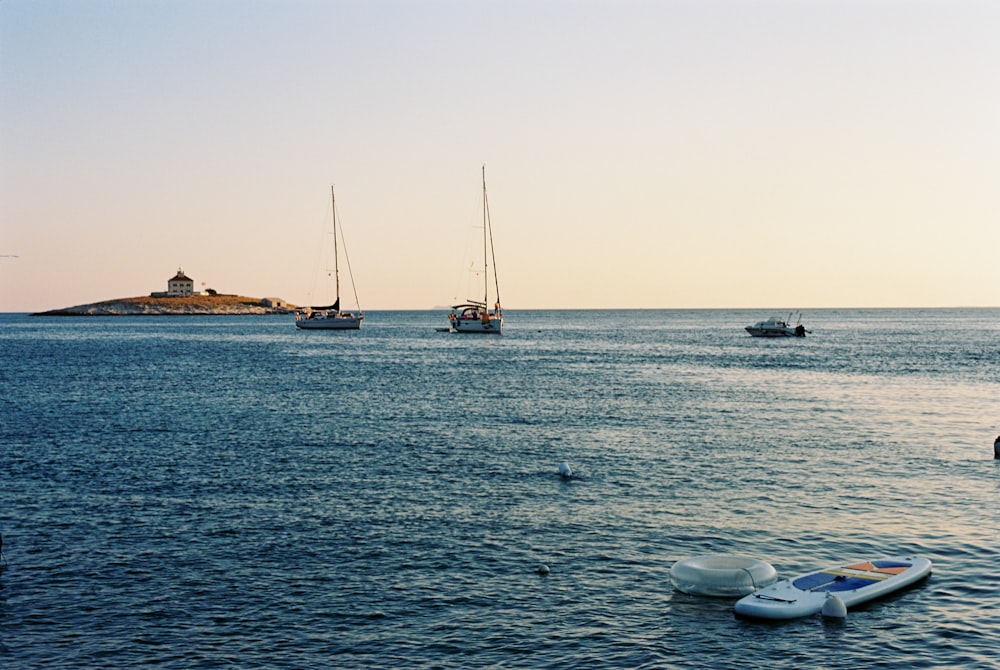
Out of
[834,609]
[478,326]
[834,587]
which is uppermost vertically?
[478,326]

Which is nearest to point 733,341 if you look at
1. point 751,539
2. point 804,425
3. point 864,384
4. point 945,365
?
point 945,365

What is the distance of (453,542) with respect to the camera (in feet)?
87.9

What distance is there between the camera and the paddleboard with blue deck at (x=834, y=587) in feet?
68.5

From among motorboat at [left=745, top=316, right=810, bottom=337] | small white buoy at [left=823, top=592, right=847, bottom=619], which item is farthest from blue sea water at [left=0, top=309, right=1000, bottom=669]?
Answer: motorboat at [left=745, top=316, right=810, bottom=337]

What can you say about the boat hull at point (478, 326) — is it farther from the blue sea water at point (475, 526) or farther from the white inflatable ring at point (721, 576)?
the white inflatable ring at point (721, 576)

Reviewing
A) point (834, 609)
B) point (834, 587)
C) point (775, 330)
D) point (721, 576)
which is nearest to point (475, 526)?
point (721, 576)

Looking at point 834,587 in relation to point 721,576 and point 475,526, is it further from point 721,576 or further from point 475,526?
point 475,526

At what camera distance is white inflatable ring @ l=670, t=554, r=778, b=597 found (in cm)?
2202

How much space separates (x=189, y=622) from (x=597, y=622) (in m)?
9.25

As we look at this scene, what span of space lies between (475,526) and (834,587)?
10998 millimetres

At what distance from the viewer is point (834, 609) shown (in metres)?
20.8

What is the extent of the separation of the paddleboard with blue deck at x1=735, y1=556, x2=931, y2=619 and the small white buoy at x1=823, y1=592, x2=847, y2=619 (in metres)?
0.20

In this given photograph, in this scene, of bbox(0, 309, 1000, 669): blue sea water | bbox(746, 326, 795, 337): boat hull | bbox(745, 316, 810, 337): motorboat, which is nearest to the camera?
bbox(0, 309, 1000, 669): blue sea water

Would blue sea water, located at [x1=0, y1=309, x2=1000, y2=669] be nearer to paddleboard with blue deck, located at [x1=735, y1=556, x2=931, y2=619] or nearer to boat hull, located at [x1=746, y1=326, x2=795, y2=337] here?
paddleboard with blue deck, located at [x1=735, y1=556, x2=931, y2=619]
